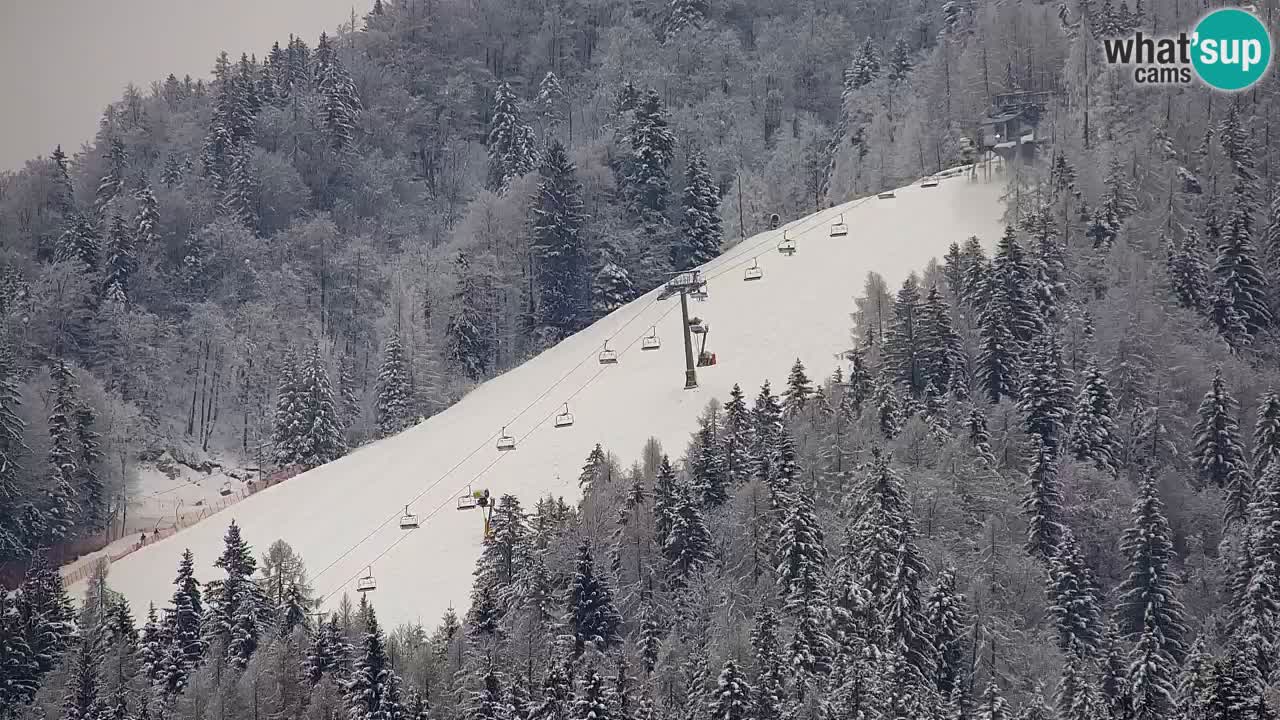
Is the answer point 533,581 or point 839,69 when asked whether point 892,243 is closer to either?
point 533,581

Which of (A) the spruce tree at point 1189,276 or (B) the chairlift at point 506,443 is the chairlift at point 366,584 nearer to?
(B) the chairlift at point 506,443

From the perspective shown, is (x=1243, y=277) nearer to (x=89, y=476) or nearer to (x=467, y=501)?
(x=467, y=501)

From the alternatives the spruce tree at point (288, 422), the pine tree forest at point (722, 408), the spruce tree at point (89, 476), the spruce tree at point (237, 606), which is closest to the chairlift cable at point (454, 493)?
the pine tree forest at point (722, 408)

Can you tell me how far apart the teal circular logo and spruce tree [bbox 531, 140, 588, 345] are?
36109 millimetres

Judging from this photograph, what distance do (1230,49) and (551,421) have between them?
160ft

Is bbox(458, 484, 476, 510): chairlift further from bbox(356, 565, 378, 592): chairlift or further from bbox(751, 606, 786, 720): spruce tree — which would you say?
bbox(751, 606, 786, 720): spruce tree

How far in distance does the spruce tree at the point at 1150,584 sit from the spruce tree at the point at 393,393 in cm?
4269

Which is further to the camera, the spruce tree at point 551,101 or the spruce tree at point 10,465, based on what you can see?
the spruce tree at point 551,101

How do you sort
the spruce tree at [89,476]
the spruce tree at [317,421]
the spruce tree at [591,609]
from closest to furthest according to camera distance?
1. the spruce tree at [591,609]
2. the spruce tree at [89,476]
3. the spruce tree at [317,421]

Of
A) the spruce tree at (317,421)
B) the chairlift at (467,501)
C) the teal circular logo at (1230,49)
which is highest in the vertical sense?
the teal circular logo at (1230,49)

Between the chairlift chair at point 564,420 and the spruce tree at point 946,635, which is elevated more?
the chairlift chair at point 564,420

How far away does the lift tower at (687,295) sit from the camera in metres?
91.1

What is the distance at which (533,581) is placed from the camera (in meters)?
74.1

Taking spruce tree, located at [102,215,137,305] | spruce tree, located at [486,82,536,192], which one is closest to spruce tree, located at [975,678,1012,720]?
spruce tree, located at [102,215,137,305]
